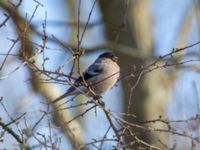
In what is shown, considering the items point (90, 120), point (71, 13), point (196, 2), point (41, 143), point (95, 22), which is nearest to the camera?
point (41, 143)

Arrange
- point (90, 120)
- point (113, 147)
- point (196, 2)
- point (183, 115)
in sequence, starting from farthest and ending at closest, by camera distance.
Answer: point (90, 120), point (196, 2), point (183, 115), point (113, 147)

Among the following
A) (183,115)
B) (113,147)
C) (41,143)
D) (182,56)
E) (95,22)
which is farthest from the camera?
(95,22)

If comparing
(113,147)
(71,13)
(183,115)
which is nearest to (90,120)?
(71,13)

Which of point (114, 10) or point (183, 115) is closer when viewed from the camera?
point (183, 115)

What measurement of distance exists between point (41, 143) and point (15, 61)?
14.4 feet

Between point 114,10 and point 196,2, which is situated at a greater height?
point 196,2

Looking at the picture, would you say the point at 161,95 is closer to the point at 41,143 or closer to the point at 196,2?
the point at 196,2

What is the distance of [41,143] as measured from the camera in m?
3.29

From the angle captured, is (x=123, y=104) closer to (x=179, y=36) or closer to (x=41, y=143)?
(x=179, y=36)

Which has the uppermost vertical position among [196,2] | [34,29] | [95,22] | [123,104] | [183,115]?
[196,2]

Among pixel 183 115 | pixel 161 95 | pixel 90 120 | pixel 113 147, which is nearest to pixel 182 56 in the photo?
pixel 161 95

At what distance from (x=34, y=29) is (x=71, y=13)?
2.15 m

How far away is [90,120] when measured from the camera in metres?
10.2

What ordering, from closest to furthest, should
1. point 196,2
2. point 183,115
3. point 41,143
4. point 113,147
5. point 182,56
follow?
point 41,143, point 113,147, point 183,115, point 182,56, point 196,2
